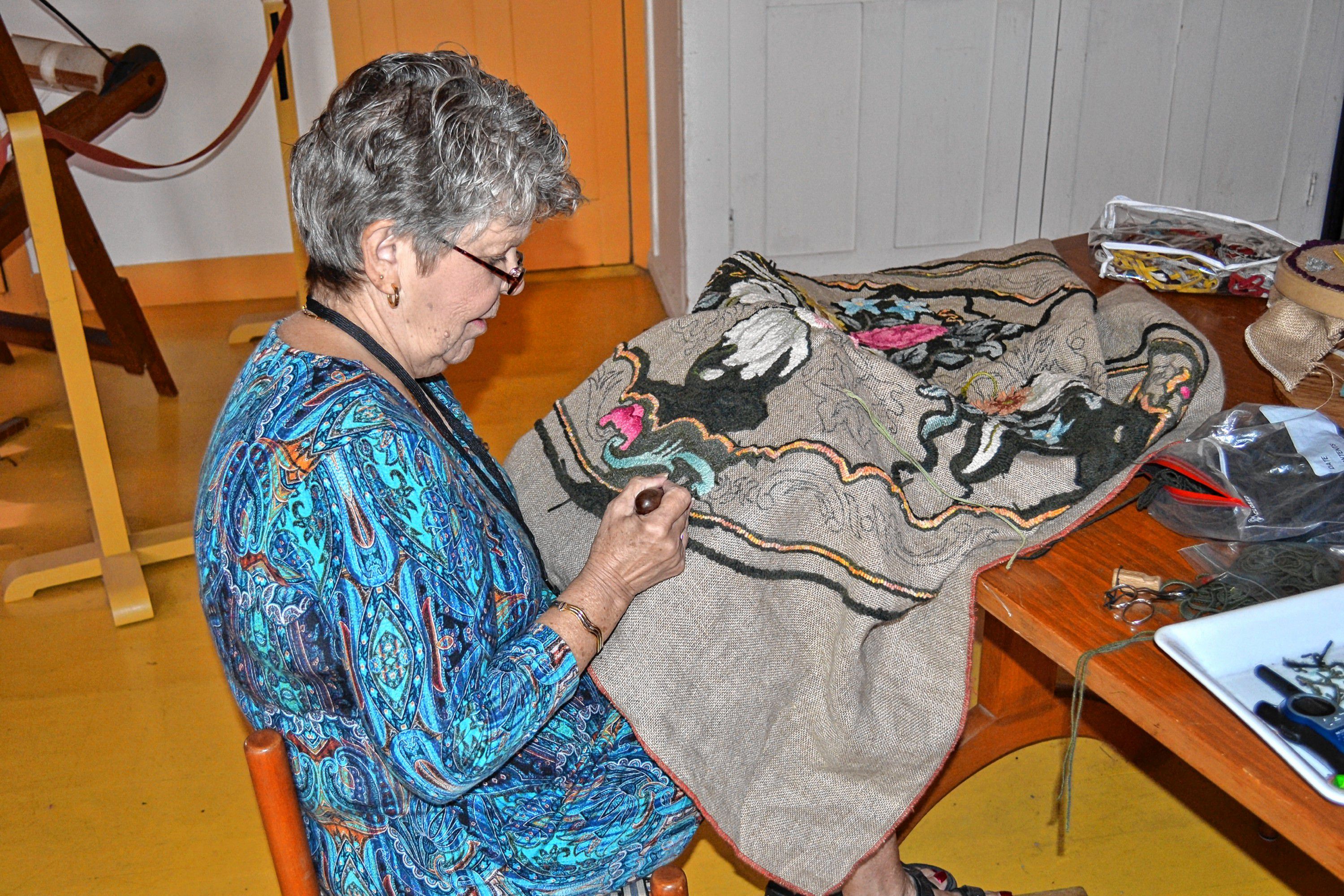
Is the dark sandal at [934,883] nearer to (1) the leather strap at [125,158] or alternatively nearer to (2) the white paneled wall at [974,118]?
(1) the leather strap at [125,158]

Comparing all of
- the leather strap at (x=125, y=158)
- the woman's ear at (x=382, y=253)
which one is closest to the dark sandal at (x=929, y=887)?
the woman's ear at (x=382, y=253)

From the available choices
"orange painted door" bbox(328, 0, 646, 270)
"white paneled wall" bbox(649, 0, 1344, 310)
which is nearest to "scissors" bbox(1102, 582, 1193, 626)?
"white paneled wall" bbox(649, 0, 1344, 310)

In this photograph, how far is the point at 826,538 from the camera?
130cm

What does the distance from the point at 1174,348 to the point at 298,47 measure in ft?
12.1

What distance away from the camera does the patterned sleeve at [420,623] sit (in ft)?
3.60

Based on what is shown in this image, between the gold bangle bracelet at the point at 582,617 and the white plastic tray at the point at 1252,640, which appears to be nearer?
the white plastic tray at the point at 1252,640

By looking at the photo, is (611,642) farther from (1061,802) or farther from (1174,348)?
(1061,802)

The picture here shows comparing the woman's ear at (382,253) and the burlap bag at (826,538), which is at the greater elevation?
the woman's ear at (382,253)

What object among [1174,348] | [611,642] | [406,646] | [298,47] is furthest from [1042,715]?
[298,47]

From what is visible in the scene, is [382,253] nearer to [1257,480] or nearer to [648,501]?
[648,501]

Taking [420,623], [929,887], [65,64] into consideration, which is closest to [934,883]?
[929,887]

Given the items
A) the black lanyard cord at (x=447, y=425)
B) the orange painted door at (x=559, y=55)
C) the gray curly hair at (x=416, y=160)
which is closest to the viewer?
the gray curly hair at (x=416, y=160)

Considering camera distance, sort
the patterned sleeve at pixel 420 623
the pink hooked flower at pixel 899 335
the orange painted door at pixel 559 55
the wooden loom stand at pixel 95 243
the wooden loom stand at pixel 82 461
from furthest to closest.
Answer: the orange painted door at pixel 559 55 → the wooden loom stand at pixel 95 243 → the wooden loom stand at pixel 82 461 → the pink hooked flower at pixel 899 335 → the patterned sleeve at pixel 420 623

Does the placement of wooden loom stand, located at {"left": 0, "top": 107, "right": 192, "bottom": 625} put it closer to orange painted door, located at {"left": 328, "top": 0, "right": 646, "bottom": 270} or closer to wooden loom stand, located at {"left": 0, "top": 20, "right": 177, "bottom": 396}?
wooden loom stand, located at {"left": 0, "top": 20, "right": 177, "bottom": 396}
